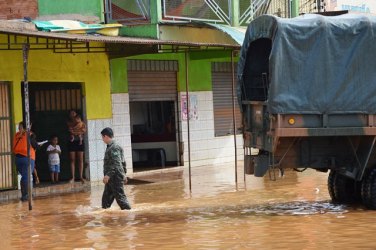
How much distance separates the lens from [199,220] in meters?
13.5

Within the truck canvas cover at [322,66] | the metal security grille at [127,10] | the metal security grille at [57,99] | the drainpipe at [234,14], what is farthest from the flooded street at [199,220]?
the drainpipe at [234,14]

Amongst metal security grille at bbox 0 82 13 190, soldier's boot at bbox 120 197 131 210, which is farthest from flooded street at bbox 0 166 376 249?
metal security grille at bbox 0 82 13 190

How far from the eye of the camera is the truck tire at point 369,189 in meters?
14.0

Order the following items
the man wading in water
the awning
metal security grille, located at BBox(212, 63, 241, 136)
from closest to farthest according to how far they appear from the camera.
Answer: the man wading in water < the awning < metal security grille, located at BBox(212, 63, 241, 136)

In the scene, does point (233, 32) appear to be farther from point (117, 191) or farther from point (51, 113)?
point (117, 191)

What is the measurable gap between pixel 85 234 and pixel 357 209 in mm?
4726

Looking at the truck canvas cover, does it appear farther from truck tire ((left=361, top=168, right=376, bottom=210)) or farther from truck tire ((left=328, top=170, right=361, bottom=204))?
truck tire ((left=328, top=170, right=361, bottom=204))

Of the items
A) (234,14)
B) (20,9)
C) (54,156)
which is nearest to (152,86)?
(234,14)

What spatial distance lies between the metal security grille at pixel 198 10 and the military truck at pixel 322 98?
8382mm

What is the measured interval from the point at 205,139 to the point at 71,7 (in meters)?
6.37

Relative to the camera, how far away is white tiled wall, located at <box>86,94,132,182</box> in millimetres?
21328

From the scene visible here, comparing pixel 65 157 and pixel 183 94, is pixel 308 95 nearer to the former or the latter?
pixel 65 157

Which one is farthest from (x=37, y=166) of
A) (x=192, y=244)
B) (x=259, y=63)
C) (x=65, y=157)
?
(x=192, y=244)

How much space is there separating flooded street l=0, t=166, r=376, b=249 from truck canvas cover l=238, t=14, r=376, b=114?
1794mm
